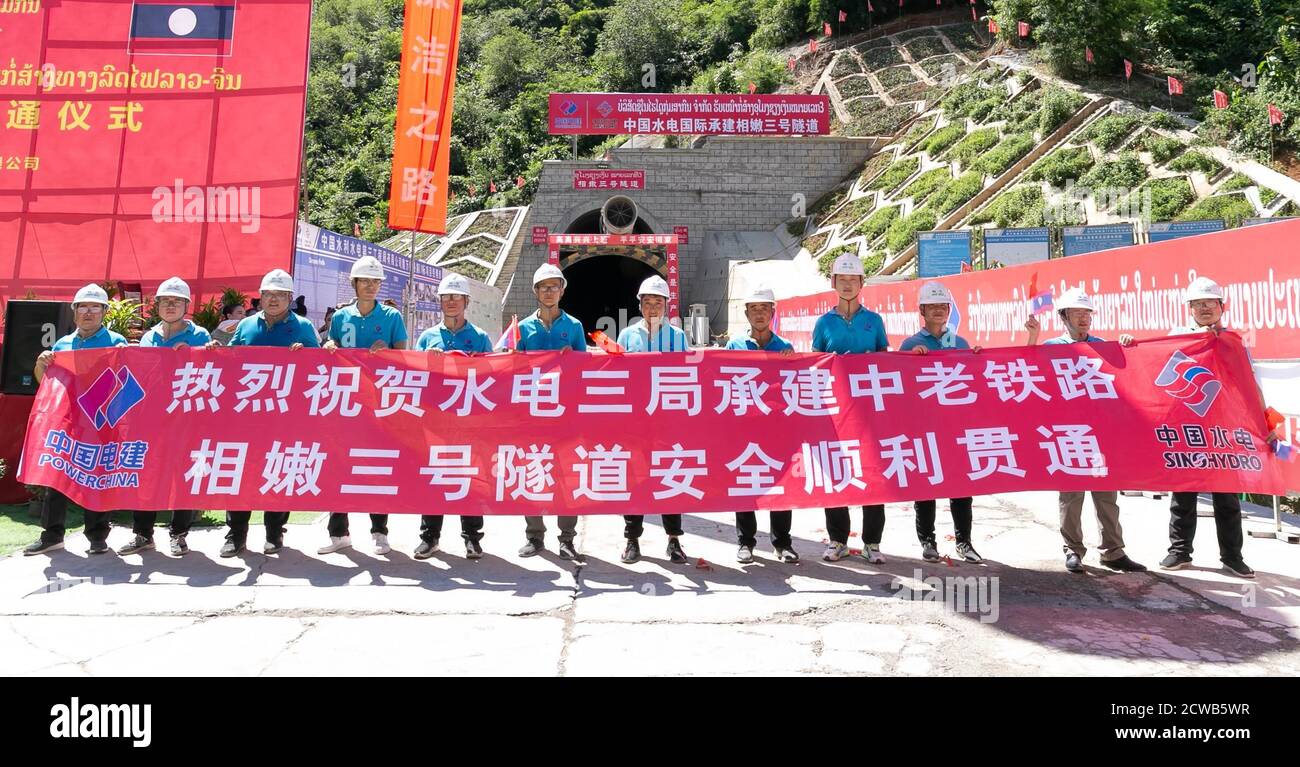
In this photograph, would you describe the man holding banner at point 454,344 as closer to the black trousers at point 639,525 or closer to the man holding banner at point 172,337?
the black trousers at point 639,525

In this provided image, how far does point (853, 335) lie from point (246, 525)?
14.6ft

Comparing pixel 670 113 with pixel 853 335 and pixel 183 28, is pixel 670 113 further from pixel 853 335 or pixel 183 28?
→ pixel 853 335

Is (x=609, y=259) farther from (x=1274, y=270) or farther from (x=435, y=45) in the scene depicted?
(x=1274, y=270)

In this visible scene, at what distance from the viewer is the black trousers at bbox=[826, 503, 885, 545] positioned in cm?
557

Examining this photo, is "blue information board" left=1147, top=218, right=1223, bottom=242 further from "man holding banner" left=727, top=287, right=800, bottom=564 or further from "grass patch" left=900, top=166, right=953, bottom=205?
"man holding banner" left=727, top=287, right=800, bottom=564

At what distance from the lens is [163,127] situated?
1177 centimetres

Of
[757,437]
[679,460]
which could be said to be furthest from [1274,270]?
[679,460]

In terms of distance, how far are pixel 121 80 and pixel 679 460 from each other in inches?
441

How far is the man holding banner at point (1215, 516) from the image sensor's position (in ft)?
17.1

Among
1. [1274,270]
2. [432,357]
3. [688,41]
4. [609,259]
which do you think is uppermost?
[688,41]

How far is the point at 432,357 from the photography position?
223 inches

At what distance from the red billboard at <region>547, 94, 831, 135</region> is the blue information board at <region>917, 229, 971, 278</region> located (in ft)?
64.0

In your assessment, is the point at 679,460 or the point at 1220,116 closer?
the point at 679,460

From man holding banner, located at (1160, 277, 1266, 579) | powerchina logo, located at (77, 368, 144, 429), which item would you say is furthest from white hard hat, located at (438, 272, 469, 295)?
man holding banner, located at (1160, 277, 1266, 579)
